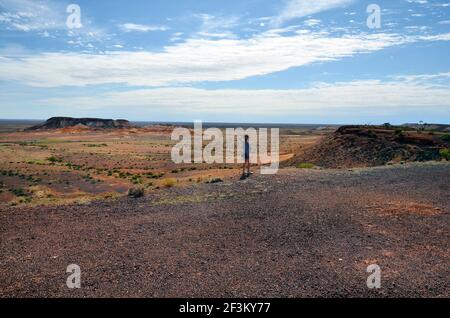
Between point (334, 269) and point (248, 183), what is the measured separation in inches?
344

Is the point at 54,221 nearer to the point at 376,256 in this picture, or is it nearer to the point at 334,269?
the point at 334,269

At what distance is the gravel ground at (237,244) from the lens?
22.1ft

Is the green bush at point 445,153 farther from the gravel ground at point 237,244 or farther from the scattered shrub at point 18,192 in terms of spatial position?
the scattered shrub at point 18,192

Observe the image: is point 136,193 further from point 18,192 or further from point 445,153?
point 445,153

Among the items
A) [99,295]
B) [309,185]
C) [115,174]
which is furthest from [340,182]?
[115,174]

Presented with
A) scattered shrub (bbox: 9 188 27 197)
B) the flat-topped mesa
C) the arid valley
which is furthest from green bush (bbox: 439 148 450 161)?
the flat-topped mesa

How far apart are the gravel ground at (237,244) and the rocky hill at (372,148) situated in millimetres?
11937

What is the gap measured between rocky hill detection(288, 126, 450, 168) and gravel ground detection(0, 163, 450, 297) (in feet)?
39.2

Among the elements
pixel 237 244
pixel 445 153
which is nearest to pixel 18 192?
pixel 237 244

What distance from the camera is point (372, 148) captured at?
28438 millimetres

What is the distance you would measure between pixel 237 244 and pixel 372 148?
22.2 meters

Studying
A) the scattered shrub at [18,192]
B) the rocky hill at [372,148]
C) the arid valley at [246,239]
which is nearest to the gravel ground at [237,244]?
the arid valley at [246,239]

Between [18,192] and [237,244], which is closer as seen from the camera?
[237,244]
